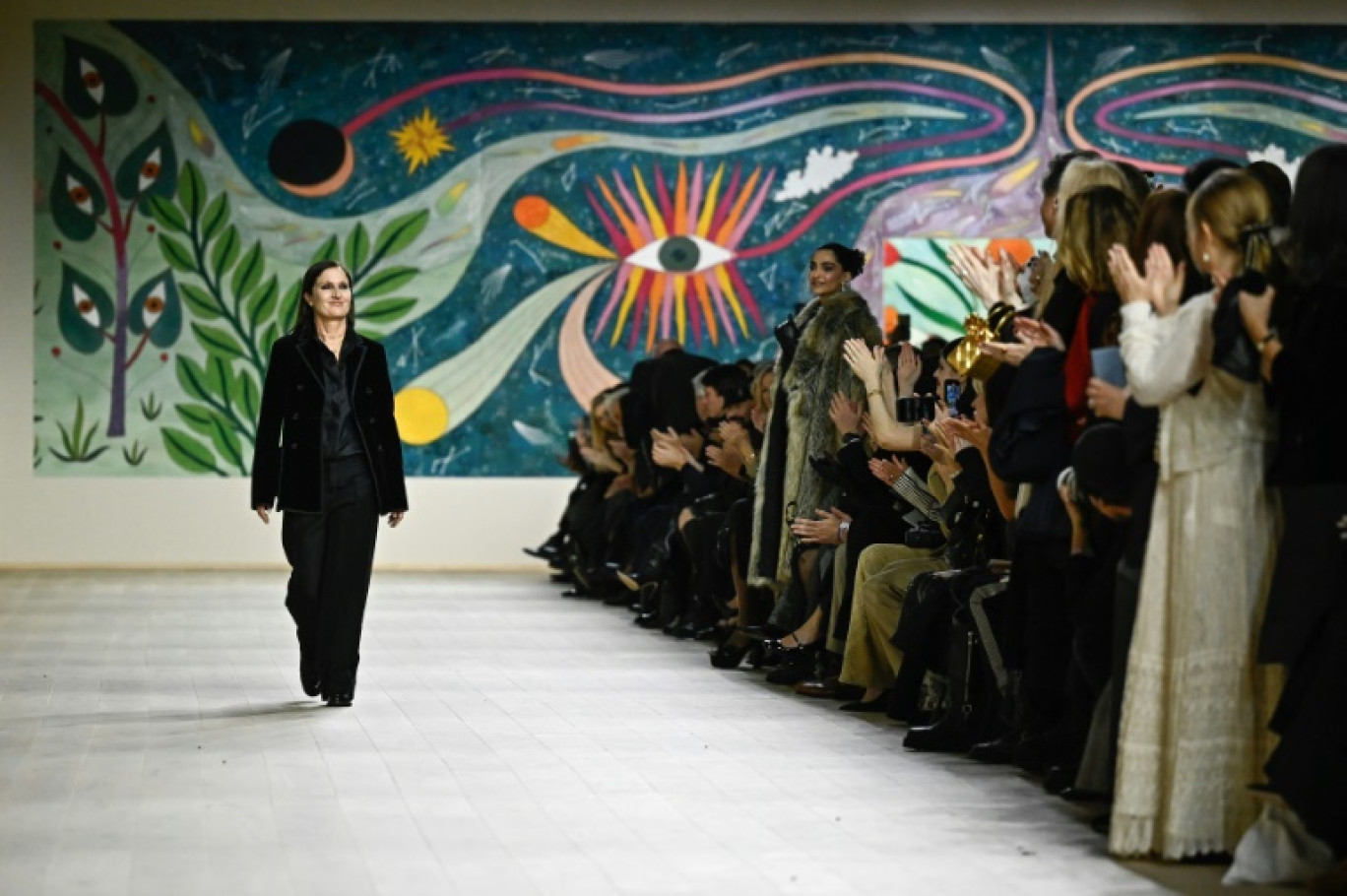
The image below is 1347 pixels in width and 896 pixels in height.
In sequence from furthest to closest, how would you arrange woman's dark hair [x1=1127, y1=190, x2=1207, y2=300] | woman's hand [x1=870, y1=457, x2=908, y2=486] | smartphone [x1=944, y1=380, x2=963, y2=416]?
woman's hand [x1=870, y1=457, x2=908, y2=486]
smartphone [x1=944, y1=380, x2=963, y2=416]
woman's dark hair [x1=1127, y1=190, x2=1207, y2=300]

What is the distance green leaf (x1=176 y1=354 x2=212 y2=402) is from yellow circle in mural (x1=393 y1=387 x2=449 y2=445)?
1328 millimetres

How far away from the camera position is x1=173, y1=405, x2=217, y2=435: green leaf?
1535cm

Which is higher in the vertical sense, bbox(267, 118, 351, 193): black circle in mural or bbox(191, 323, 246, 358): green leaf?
bbox(267, 118, 351, 193): black circle in mural

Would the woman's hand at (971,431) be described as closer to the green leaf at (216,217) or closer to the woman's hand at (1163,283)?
the woman's hand at (1163,283)

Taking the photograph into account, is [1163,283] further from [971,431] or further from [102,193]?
[102,193]

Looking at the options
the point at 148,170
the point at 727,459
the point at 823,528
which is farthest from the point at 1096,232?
the point at 148,170

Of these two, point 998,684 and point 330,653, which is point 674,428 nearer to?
point 330,653

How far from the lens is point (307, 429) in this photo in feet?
24.9

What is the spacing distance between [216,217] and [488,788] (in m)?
10.3

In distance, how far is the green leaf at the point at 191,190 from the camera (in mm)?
15297

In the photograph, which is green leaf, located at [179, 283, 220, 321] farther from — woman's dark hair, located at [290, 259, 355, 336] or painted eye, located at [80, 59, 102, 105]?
woman's dark hair, located at [290, 259, 355, 336]

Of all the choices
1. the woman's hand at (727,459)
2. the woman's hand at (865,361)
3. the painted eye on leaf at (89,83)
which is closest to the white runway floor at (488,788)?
the woman's hand at (727,459)

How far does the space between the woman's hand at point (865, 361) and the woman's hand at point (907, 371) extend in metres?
0.09

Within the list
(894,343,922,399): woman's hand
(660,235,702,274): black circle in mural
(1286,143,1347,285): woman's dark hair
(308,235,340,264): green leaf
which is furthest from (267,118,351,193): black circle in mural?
(1286,143,1347,285): woman's dark hair
